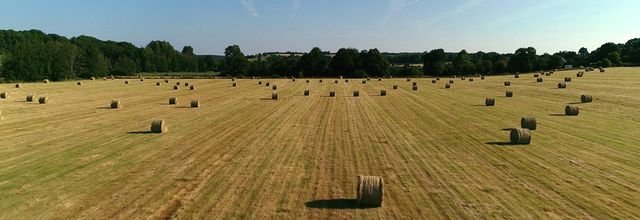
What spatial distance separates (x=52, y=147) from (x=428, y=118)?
20099mm

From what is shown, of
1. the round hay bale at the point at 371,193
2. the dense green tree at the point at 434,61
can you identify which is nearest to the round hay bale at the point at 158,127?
the round hay bale at the point at 371,193

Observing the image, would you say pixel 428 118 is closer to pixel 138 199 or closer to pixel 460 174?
pixel 460 174

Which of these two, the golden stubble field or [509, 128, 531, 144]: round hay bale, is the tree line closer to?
the golden stubble field

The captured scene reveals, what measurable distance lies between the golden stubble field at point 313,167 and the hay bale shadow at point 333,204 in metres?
0.03

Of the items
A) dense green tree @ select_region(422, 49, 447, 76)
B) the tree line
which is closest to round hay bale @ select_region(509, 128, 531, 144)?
the tree line

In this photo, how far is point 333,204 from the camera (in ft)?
40.6

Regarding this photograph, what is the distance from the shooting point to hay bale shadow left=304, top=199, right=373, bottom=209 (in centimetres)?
1215

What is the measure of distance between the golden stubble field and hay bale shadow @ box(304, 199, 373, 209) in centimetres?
3

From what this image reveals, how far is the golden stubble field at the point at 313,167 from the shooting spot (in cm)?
1201

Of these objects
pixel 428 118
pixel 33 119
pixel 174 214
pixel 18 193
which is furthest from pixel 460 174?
pixel 33 119

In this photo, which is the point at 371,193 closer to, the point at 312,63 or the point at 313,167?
the point at 313,167

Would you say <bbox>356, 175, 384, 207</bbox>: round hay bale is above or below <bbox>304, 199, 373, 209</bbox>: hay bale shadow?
above

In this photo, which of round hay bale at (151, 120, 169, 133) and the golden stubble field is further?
round hay bale at (151, 120, 169, 133)

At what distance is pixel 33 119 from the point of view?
28859mm
